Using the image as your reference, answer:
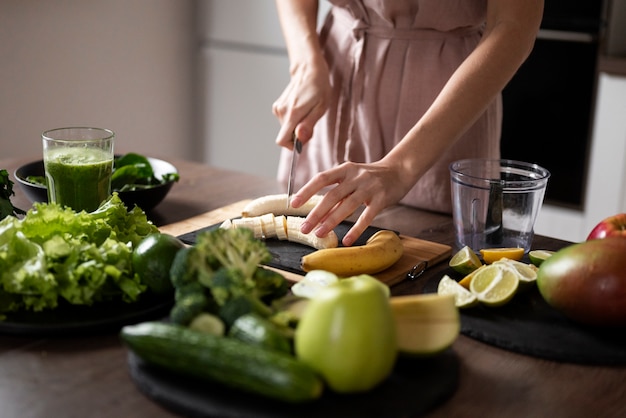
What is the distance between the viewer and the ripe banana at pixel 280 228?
1.46 m

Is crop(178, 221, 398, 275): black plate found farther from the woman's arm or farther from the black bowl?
the woman's arm

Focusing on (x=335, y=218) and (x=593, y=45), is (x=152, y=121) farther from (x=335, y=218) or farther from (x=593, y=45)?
(x=335, y=218)

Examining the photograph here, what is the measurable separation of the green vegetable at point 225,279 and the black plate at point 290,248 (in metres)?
0.25

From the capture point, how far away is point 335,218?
1444 millimetres

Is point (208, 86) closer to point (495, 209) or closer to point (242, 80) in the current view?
point (242, 80)

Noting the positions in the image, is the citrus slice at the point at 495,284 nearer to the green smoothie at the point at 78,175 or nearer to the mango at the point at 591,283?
the mango at the point at 591,283

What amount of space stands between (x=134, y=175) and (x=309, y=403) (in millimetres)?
927

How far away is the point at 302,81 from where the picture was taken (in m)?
1.86

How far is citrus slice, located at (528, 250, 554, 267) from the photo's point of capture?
1374 millimetres

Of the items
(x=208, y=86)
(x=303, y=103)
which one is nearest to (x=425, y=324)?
(x=303, y=103)

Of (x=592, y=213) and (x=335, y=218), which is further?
(x=592, y=213)

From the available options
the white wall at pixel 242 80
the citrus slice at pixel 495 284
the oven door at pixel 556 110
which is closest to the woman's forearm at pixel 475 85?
the citrus slice at pixel 495 284

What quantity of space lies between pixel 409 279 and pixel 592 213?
1.83 m

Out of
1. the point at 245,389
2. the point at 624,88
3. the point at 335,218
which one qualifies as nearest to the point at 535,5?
the point at 335,218
